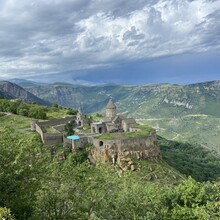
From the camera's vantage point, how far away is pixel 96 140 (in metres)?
67.8

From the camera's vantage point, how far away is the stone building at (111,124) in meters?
77.2

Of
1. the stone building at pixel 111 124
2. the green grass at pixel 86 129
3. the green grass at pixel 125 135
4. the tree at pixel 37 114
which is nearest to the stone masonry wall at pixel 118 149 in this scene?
the green grass at pixel 125 135

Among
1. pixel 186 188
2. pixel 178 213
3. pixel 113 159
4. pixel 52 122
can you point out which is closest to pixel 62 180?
pixel 178 213

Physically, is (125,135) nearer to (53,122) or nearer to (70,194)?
(53,122)

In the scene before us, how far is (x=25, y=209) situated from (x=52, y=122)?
6333 cm

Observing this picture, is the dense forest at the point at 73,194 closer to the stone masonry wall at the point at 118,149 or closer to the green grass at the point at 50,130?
the stone masonry wall at the point at 118,149

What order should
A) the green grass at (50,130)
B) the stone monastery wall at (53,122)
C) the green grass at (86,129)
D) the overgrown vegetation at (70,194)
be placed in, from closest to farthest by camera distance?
the overgrown vegetation at (70,194)
the green grass at (50,130)
the green grass at (86,129)
the stone monastery wall at (53,122)

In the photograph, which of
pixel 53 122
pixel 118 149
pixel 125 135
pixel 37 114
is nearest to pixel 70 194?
pixel 118 149

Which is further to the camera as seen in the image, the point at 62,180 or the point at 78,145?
the point at 78,145

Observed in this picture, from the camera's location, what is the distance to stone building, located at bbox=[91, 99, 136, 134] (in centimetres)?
7719

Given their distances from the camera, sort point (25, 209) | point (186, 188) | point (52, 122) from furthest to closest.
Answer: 1. point (52, 122)
2. point (186, 188)
3. point (25, 209)

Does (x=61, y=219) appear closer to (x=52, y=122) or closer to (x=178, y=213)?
(x=178, y=213)

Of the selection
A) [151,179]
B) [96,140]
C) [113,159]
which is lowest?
[151,179]

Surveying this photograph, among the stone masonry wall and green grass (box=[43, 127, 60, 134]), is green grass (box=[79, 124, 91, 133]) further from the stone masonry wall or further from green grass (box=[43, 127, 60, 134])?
the stone masonry wall
